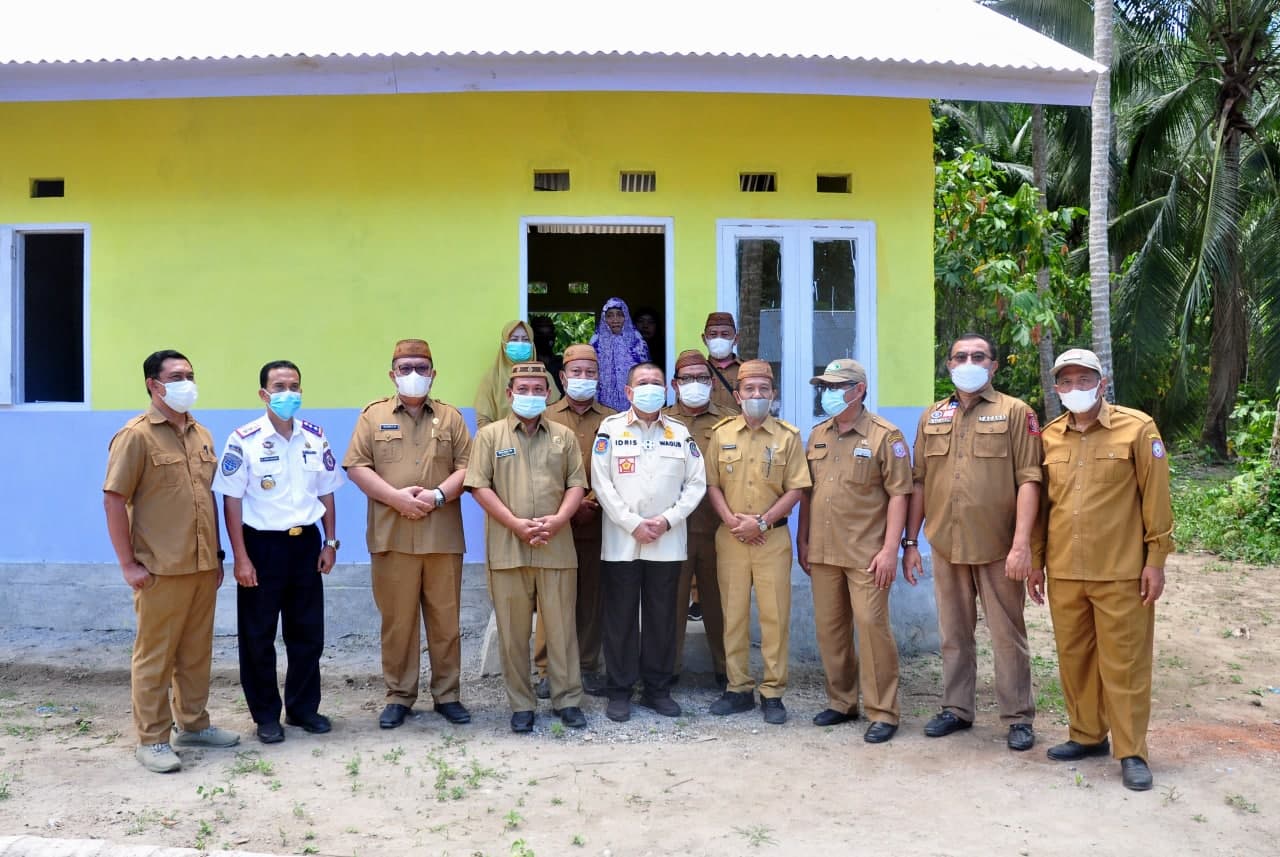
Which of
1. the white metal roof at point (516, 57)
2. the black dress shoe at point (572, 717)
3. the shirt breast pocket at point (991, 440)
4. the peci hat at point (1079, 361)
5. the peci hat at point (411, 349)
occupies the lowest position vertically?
the black dress shoe at point (572, 717)

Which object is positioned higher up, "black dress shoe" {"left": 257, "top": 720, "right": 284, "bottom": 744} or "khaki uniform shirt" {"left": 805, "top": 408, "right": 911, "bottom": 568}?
"khaki uniform shirt" {"left": 805, "top": 408, "right": 911, "bottom": 568}

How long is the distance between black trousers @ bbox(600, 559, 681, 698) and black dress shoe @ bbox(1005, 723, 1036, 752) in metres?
1.68

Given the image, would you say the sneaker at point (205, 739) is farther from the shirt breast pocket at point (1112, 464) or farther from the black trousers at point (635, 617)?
the shirt breast pocket at point (1112, 464)

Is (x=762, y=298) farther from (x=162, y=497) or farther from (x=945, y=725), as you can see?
(x=162, y=497)

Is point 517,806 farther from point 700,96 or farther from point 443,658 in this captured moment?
point 700,96

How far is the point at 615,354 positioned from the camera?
689 cm

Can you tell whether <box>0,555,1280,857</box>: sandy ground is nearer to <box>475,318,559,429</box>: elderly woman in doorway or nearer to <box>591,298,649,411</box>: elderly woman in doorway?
<box>475,318,559,429</box>: elderly woman in doorway

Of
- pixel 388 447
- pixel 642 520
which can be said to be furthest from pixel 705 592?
pixel 388 447

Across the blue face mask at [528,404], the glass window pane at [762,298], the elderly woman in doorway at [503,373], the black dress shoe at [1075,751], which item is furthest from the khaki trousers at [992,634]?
the elderly woman in doorway at [503,373]

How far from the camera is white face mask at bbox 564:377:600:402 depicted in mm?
5977

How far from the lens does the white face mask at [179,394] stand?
5055 mm

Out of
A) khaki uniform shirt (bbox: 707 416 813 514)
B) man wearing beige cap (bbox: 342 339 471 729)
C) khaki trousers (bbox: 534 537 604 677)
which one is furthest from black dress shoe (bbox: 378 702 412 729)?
khaki uniform shirt (bbox: 707 416 813 514)

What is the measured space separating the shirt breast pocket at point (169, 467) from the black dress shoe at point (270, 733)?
1237mm

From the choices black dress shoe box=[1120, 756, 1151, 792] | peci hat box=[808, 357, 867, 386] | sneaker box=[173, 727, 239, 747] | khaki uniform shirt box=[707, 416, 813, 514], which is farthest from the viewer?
khaki uniform shirt box=[707, 416, 813, 514]
